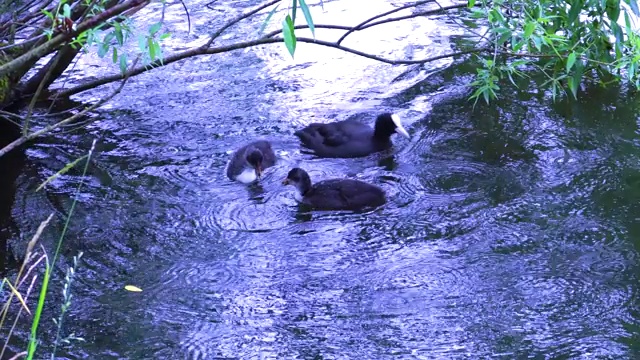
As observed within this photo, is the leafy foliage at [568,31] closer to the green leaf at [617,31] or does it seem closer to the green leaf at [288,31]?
the green leaf at [617,31]

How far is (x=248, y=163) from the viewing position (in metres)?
7.50

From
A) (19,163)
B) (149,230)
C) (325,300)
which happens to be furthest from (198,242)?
(19,163)

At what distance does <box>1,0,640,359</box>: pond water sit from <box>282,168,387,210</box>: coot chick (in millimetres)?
→ 96

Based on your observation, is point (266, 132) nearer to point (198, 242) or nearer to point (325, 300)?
point (198, 242)

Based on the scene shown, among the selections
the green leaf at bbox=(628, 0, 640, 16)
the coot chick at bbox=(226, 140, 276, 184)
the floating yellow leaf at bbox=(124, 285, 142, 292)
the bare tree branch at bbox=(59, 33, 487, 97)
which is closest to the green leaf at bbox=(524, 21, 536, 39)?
the green leaf at bbox=(628, 0, 640, 16)

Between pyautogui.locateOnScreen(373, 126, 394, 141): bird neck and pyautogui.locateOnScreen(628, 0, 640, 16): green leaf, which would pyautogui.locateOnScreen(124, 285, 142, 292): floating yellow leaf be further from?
pyautogui.locateOnScreen(628, 0, 640, 16): green leaf

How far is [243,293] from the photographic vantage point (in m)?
6.01

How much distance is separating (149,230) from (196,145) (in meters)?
1.57

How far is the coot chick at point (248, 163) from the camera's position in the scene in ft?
24.5

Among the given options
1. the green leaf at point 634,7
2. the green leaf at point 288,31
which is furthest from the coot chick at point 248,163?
the green leaf at point 288,31

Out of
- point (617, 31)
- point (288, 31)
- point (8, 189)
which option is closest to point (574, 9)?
point (617, 31)

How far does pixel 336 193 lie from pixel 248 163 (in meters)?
0.82

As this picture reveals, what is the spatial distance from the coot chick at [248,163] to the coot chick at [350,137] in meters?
0.49

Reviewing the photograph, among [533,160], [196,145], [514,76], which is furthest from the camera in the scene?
[514,76]
